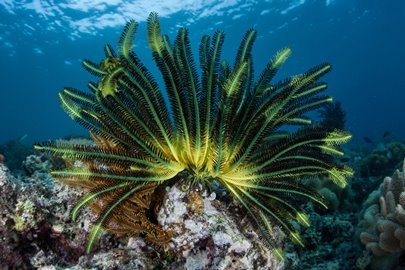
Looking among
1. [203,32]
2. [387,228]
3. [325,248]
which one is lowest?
[325,248]

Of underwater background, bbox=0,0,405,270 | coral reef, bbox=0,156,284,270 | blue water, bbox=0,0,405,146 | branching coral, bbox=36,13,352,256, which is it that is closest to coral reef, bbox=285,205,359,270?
underwater background, bbox=0,0,405,270

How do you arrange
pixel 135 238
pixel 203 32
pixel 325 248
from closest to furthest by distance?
pixel 135 238, pixel 325 248, pixel 203 32

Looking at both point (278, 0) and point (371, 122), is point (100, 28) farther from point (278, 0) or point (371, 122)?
point (371, 122)

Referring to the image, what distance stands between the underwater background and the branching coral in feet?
1.03

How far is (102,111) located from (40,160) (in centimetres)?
330

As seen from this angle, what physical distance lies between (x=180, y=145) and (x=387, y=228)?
3427 mm

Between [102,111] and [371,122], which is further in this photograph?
[371,122]

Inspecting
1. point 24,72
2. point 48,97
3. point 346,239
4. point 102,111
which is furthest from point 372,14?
point 48,97

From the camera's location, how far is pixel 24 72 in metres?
67.1

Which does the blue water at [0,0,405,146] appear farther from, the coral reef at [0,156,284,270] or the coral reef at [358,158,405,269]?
the coral reef at [0,156,284,270]

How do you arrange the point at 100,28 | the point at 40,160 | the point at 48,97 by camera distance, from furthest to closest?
1. the point at 48,97
2. the point at 100,28
3. the point at 40,160

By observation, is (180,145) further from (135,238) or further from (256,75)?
(256,75)

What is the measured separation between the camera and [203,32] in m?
47.9

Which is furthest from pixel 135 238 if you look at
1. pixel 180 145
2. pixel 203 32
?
pixel 203 32
